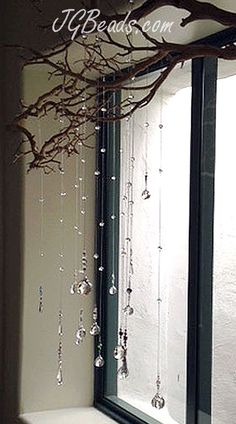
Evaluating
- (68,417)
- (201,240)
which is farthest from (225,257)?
(68,417)

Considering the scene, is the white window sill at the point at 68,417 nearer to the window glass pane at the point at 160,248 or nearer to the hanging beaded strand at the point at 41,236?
the window glass pane at the point at 160,248

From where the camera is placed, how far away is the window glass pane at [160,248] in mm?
1777

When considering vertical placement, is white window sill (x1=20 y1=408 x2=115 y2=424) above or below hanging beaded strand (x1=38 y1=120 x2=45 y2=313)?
below

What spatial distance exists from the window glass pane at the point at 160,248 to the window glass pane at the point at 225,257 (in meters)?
0.15

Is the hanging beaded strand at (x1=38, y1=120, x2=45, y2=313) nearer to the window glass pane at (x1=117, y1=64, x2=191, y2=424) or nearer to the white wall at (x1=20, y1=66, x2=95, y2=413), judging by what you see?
the white wall at (x1=20, y1=66, x2=95, y2=413)

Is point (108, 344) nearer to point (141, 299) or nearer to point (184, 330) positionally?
point (141, 299)

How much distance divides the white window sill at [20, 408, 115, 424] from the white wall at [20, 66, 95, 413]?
0.08ft

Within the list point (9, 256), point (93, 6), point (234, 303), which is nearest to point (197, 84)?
point (93, 6)

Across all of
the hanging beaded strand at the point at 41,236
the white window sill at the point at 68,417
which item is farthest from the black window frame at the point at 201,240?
the hanging beaded strand at the point at 41,236

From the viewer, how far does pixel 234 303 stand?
1.57m

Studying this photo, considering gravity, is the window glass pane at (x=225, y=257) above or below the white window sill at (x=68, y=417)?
above

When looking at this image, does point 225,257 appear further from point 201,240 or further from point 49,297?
point 49,297

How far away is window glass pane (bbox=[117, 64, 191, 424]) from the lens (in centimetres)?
178

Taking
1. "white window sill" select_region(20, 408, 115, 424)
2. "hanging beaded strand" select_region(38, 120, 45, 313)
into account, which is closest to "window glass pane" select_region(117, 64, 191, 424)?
"white window sill" select_region(20, 408, 115, 424)
